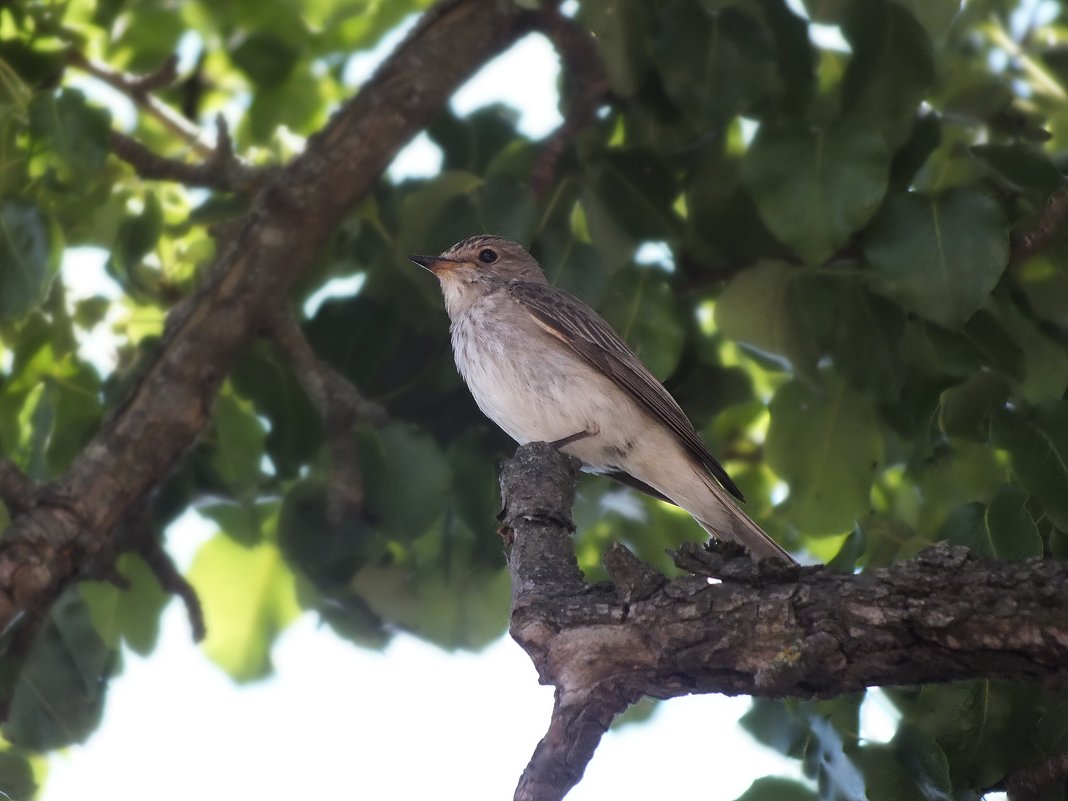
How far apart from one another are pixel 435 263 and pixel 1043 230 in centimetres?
248

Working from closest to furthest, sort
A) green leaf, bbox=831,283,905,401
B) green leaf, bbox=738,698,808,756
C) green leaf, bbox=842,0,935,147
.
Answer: green leaf, bbox=738,698,808,756 → green leaf, bbox=842,0,935,147 → green leaf, bbox=831,283,905,401

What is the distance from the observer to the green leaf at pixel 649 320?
16.4ft

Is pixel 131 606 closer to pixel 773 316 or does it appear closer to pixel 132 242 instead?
pixel 132 242

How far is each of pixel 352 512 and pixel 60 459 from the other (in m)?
1.30

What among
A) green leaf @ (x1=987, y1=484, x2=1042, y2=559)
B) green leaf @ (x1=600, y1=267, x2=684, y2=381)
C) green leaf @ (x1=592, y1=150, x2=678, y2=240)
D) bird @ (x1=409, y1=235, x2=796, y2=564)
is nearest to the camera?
green leaf @ (x1=987, y1=484, x2=1042, y2=559)

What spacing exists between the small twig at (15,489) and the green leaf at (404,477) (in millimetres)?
1240

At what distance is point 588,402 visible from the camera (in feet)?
18.5

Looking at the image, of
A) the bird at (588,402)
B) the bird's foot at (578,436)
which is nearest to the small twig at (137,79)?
the bird at (588,402)

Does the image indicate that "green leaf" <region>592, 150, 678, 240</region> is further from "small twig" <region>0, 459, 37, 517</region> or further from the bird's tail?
"small twig" <region>0, 459, 37, 517</region>

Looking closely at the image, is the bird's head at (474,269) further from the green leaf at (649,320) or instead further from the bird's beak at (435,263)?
the green leaf at (649,320)

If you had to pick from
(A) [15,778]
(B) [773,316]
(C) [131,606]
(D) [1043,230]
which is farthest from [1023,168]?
(C) [131,606]

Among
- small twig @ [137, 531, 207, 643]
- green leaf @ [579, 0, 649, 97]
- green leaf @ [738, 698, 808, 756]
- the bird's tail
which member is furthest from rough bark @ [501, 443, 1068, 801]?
small twig @ [137, 531, 207, 643]

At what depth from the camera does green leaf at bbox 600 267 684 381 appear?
499 cm

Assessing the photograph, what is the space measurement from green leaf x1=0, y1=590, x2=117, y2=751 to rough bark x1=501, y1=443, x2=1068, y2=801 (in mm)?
2756
